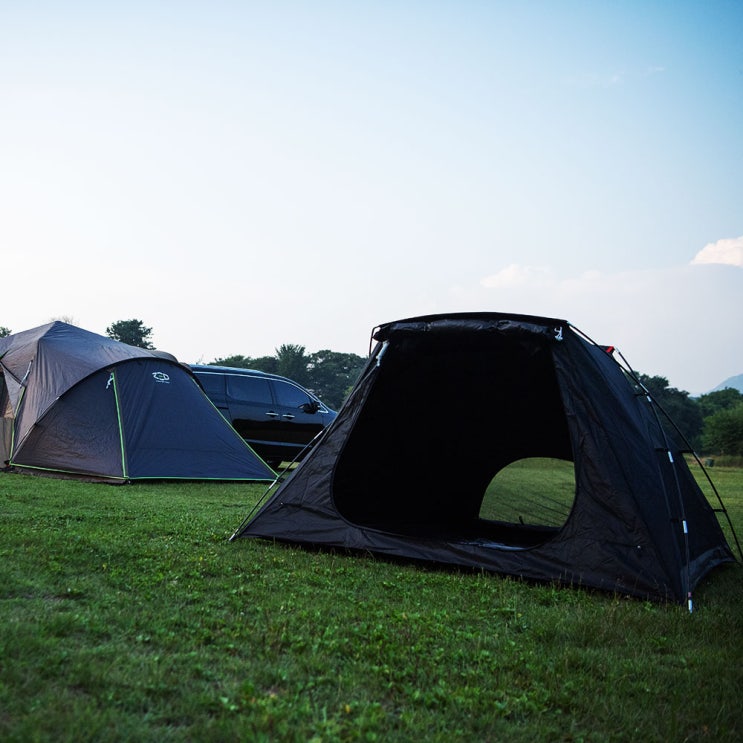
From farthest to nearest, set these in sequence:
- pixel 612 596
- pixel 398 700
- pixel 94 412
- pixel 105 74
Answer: pixel 105 74, pixel 94 412, pixel 612 596, pixel 398 700

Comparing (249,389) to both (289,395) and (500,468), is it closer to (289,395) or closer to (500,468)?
(289,395)

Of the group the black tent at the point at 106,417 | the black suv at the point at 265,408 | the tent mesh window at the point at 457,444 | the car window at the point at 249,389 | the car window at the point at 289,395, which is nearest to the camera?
the tent mesh window at the point at 457,444

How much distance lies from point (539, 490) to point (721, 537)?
5.16 ft

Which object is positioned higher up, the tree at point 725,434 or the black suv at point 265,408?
the tree at point 725,434

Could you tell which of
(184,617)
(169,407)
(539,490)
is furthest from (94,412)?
(184,617)

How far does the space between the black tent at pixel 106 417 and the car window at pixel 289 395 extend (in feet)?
5.98

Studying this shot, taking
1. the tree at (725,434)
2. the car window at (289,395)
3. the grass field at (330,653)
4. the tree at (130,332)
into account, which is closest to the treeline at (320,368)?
the tree at (130,332)

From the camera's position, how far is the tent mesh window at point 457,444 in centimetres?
632

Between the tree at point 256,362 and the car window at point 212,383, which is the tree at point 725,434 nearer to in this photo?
the tree at point 256,362

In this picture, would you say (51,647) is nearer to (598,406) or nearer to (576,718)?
(576,718)

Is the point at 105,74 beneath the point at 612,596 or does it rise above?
above

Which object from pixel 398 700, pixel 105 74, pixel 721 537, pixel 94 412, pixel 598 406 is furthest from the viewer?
pixel 105 74

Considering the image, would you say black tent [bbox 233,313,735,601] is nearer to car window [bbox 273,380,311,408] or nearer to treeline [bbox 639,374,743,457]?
car window [bbox 273,380,311,408]

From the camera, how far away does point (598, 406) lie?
4.79 meters
